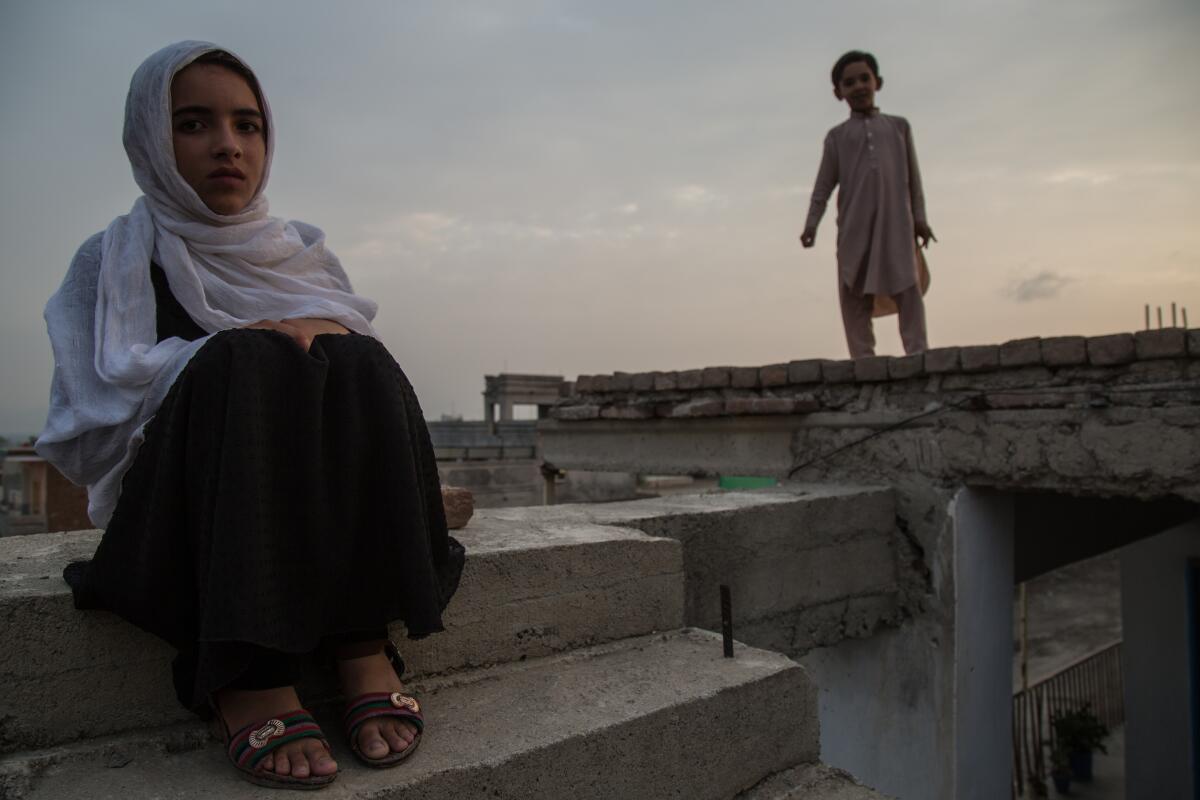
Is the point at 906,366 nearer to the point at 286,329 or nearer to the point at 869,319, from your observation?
the point at 869,319

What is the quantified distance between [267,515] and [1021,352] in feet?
9.74

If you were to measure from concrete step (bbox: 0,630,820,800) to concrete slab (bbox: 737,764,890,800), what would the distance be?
0.06ft

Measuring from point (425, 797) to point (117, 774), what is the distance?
471mm

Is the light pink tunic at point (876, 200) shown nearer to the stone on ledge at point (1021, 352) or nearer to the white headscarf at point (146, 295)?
the stone on ledge at point (1021, 352)

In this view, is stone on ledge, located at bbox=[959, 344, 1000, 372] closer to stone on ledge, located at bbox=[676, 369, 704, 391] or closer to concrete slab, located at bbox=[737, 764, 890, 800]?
stone on ledge, located at bbox=[676, 369, 704, 391]

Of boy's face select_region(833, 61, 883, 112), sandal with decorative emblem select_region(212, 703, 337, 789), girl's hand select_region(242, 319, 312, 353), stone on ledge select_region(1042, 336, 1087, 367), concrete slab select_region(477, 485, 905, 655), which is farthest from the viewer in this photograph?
boy's face select_region(833, 61, 883, 112)

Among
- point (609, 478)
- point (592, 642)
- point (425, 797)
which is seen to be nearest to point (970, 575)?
point (592, 642)

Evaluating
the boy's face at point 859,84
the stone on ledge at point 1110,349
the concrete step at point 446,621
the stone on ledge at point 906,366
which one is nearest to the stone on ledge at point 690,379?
the stone on ledge at point 906,366

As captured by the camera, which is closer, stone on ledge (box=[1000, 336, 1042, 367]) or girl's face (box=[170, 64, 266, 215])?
girl's face (box=[170, 64, 266, 215])

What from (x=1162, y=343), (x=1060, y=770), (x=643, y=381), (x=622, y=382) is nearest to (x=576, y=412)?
(x=622, y=382)

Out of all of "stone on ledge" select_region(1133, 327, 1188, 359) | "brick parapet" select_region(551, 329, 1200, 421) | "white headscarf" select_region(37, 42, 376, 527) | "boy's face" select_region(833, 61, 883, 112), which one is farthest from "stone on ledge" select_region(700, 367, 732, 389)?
"white headscarf" select_region(37, 42, 376, 527)

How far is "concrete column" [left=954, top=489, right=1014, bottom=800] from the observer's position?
3.28 metres

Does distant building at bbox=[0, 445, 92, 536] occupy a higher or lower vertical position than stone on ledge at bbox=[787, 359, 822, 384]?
lower

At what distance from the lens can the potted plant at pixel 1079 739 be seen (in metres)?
9.62
